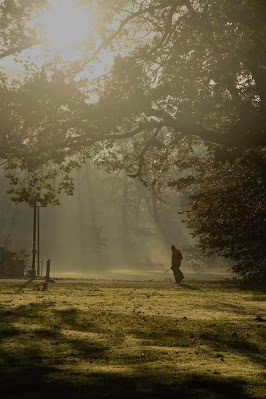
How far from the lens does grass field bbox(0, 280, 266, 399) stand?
9.12 metres

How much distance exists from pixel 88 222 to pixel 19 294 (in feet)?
227

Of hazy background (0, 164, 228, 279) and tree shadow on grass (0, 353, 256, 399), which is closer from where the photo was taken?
tree shadow on grass (0, 353, 256, 399)

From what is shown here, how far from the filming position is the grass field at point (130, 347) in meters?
9.12

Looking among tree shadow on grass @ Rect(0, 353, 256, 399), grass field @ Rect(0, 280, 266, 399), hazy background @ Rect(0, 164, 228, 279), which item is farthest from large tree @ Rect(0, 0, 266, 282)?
hazy background @ Rect(0, 164, 228, 279)

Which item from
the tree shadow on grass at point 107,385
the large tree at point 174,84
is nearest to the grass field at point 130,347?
the tree shadow on grass at point 107,385

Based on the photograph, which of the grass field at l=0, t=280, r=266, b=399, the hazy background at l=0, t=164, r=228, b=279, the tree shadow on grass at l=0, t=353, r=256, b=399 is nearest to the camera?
the tree shadow on grass at l=0, t=353, r=256, b=399

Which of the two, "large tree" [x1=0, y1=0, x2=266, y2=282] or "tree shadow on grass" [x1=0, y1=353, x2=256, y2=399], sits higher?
"large tree" [x1=0, y1=0, x2=266, y2=282]

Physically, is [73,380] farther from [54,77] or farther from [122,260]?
[122,260]

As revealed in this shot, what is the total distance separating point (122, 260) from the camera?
88.5 metres

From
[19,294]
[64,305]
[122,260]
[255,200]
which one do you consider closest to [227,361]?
[64,305]

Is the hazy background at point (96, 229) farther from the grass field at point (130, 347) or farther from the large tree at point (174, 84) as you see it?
the grass field at point (130, 347)

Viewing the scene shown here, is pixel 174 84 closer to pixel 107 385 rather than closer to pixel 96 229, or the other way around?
pixel 107 385

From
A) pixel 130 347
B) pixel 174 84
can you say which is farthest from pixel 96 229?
pixel 130 347

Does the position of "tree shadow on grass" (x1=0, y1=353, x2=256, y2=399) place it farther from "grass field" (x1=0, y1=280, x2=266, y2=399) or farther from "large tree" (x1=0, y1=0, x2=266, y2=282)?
"large tree" (x1=0, y1=0, x2=266, y2=282)
